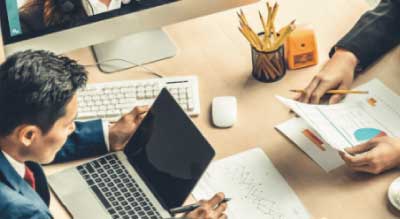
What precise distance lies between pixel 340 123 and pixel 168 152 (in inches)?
14.9

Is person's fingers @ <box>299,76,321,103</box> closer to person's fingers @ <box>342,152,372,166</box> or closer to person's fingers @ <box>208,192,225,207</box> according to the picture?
person's fingers @ <box>342,152,372,166</box>

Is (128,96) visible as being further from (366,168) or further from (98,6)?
(366,168)

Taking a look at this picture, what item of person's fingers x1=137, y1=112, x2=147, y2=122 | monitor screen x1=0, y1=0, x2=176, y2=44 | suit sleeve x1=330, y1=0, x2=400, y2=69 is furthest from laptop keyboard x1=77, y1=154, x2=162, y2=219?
suit sleeve x1=330, y1=0, x2=400, y2=69

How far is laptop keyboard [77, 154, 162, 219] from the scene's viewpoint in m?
1.50

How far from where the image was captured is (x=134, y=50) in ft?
6.09

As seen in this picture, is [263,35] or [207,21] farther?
[207,21]

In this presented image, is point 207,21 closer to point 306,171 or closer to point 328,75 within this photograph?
point 328,75

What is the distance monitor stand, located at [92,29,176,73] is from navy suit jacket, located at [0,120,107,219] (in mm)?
222

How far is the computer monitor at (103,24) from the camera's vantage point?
163 cm

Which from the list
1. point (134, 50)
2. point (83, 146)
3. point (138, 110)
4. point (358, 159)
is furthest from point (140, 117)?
point (358, 159)

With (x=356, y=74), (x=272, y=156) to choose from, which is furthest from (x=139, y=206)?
(x=356, y=74)

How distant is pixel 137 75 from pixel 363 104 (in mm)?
538

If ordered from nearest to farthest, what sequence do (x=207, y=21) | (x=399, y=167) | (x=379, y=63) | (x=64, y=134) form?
(x=64, y=134) < (x=399, y=167) < (x=379, y=63) < (x=207, y=21)

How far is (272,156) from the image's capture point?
1.60 m
